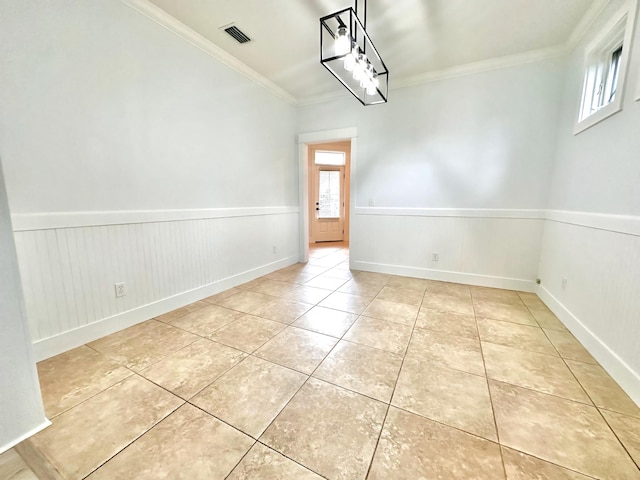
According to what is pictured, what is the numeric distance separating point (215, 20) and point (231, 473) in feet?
10.9

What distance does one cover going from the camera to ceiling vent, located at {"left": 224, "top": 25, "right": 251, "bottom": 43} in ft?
7.97

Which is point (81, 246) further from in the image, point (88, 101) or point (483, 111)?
point (483, 111)

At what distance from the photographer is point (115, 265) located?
6.89ft

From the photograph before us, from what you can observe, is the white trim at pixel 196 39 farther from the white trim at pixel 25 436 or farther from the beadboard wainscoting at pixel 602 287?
the beadboard wainscoting at pixel 602 287

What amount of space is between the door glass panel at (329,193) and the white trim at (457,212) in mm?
2906

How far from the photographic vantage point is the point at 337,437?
117 centimetres

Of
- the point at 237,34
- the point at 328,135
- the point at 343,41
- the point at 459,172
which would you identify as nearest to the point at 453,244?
the point at 459,172

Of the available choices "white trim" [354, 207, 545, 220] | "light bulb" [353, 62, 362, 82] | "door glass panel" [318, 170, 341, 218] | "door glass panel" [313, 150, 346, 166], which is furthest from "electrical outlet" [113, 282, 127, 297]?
"door glass panel" [313, 150, 346, 166]

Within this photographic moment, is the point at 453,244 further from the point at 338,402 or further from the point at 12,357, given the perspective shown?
the point at 12,357

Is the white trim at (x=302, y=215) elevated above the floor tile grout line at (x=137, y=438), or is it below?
above

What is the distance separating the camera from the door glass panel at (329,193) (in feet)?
22.0

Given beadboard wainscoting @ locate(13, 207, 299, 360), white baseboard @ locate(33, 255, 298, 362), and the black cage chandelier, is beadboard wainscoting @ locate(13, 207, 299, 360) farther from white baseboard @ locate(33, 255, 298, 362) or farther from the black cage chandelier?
the black cage chandelier

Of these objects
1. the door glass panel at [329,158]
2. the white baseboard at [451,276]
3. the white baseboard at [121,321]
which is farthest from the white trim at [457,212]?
the door glass panel at [329,158]

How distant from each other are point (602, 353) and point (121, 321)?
12.1 feet
